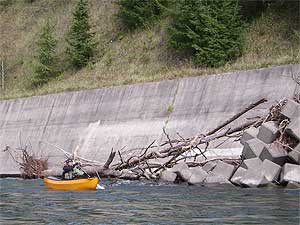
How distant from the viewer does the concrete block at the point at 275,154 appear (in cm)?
1698

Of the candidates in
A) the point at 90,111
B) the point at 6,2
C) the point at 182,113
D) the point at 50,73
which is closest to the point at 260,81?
the point at 182,113

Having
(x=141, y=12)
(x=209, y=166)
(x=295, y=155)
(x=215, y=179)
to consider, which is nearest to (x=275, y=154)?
(x=295, y=155)

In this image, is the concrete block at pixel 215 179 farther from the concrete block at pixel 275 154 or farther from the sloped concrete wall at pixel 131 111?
the sloped concrete wall at pixel 131 111

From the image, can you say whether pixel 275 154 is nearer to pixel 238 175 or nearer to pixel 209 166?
pixel 238 175

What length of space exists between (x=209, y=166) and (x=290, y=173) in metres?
3.69

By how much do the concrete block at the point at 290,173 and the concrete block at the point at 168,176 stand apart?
13.8 feet

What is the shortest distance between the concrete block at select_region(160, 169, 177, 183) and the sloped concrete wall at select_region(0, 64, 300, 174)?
11.4 ft

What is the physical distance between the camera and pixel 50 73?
4162cm

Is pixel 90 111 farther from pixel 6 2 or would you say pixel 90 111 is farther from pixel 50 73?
pixel 6 2

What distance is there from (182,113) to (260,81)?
389cm

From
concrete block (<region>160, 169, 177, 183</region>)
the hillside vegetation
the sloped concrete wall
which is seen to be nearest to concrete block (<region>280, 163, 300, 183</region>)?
concrete block (<region>160, 169, 177, 183</region>)

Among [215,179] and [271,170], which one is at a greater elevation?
[271,170]

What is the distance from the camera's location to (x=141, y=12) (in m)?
39.9

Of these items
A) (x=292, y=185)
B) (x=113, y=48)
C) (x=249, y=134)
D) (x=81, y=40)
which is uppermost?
(x=81, y=40)
